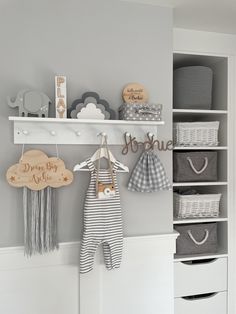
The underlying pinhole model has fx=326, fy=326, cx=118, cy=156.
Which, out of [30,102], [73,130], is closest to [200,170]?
[73,130]

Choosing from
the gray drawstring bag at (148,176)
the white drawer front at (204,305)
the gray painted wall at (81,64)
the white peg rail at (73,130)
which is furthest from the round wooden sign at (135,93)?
the white drawer front at (204,305)

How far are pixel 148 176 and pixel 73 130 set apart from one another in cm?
47

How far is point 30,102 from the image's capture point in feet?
5.22

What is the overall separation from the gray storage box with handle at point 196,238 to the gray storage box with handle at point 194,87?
812 millimetres

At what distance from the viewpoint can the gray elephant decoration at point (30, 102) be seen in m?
1.58

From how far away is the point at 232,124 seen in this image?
7.41 ft

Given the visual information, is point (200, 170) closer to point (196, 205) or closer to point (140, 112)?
point (196, 205)

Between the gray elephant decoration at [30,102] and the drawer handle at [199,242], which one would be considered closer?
the gray elephant decoration at [30,102]

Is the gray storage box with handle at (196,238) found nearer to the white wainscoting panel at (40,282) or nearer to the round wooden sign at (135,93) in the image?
the white wainscoting panel at (40,282)

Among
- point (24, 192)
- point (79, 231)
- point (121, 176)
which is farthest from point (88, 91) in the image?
point (79, 231)

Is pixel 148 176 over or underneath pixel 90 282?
over

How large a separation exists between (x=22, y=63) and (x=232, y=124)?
4.70ft

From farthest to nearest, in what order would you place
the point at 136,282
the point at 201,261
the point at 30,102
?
the point at 201,261 → the point at 136,282 → the point at 30,102

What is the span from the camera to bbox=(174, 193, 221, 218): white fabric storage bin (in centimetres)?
217
